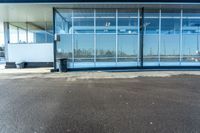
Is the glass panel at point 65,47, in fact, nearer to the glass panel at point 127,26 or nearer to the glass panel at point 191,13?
the glass panel at point 127,26

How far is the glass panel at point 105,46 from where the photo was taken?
17.7m

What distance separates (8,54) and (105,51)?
10.2 m

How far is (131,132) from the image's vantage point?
4.90m

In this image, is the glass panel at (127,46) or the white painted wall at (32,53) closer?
the glass panel at (127,46)

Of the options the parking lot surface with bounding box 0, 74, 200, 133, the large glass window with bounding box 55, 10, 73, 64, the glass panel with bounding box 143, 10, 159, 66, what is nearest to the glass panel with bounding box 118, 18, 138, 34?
the glass panel with bounding box 143, 10, 159, 66

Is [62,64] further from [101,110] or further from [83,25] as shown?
[101,110]

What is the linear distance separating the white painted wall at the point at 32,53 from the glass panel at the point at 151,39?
29.8 feet

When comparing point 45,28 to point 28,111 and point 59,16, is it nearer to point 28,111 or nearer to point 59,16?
point 59,16

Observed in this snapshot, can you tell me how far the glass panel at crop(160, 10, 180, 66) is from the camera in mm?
18000

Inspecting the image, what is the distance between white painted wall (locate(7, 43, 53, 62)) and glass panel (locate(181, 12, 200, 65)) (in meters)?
11.7

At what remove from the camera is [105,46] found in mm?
17750

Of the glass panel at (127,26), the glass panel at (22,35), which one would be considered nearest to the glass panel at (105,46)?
the glass panel at (127,26)

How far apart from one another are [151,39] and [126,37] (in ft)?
6.26

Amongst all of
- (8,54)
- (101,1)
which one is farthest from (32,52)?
(101,1)
